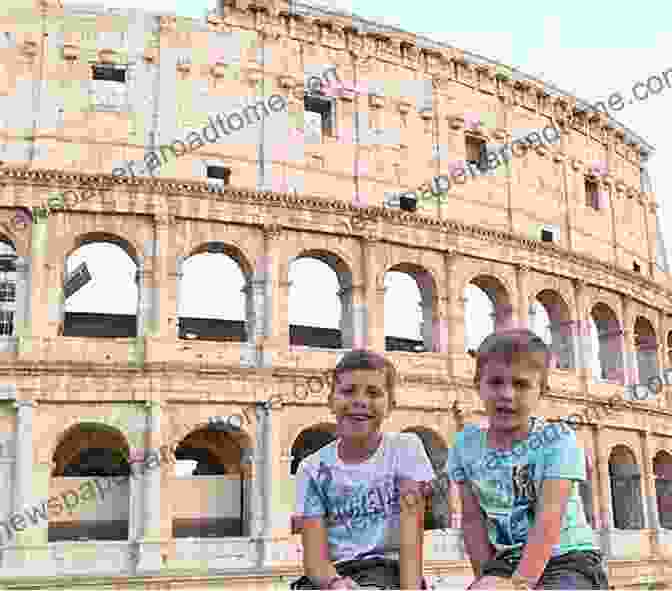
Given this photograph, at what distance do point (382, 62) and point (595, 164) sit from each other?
805 cm

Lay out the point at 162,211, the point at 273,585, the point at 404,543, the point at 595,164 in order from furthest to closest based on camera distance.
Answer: the point at 595,164 → the point at 162,211 → the point at 273,585 → the point at 404,543

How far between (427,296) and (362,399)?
53.0 ft

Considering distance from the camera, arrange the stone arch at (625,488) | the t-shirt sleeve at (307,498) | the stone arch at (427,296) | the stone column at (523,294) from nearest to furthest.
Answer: the t-shirt sleeve at (307,498) < the stone arch at (427,296) < the stone column at (523,294) < the stone arch at (625,488)

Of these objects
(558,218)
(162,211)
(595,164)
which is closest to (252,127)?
(162,211)

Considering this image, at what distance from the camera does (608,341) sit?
78.2 feet

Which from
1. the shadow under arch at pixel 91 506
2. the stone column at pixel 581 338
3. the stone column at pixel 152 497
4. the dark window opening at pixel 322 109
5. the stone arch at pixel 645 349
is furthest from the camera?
the stone arch at pixel 645 349

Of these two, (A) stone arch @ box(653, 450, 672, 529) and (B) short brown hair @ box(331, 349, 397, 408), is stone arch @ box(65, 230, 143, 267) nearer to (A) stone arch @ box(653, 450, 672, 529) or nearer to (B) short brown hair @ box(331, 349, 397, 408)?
(B) short brown hair @ box(331, 349, 397, 408)

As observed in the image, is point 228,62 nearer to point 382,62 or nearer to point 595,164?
point 382,62

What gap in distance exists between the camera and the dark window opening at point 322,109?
65.8ft

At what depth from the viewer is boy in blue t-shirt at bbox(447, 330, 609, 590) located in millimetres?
3291

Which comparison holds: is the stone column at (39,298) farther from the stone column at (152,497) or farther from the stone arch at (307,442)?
the stone arch at (307,442)

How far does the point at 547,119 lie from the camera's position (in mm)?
23672

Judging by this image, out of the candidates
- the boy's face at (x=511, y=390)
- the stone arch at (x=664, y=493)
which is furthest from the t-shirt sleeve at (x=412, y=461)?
the stone arch at (x=664, y=493)

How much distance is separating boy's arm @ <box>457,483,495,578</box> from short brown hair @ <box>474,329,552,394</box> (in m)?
0.58
